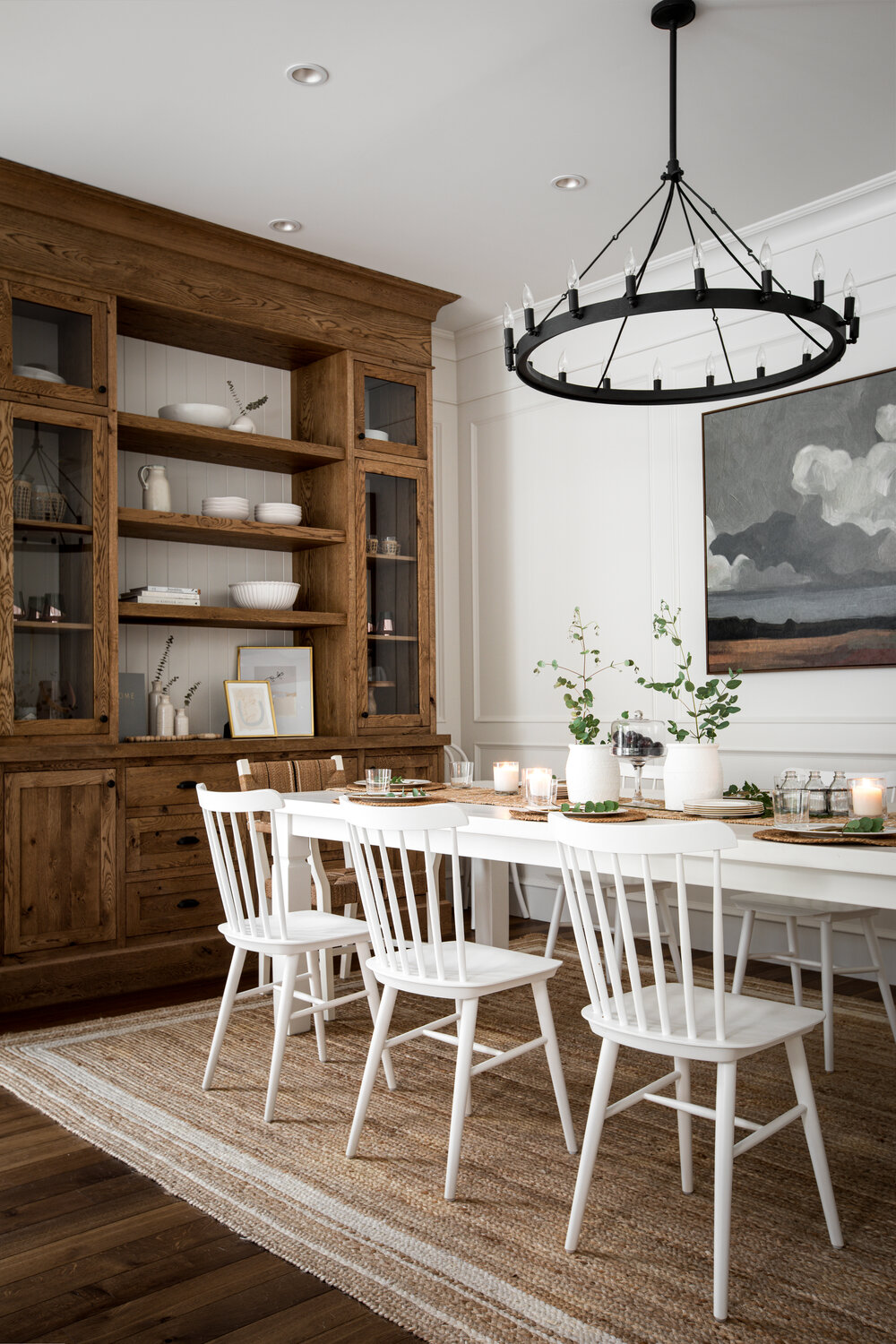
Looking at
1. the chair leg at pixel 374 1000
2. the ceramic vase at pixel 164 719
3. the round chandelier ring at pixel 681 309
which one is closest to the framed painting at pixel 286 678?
the ceramic vase at pixel 164 719

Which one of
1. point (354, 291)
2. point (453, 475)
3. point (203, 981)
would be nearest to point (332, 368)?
point (354, 291)

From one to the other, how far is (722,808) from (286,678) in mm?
2772

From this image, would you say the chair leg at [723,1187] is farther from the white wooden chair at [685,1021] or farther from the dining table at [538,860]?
the dining table at [538,860]

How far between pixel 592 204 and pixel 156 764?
2.70m

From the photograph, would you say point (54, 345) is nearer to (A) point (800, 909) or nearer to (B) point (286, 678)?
(B) point (286, 678)

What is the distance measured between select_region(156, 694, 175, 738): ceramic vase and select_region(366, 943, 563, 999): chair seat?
2223mm

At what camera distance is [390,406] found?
16.4 ft

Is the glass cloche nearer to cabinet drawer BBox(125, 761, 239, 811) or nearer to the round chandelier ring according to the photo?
the round chandelier ring

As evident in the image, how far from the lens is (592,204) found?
163 inches

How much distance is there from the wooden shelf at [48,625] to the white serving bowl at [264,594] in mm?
878

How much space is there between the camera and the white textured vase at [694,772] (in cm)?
264

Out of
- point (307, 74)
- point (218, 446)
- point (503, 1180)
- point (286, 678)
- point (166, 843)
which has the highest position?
point (307, 74)

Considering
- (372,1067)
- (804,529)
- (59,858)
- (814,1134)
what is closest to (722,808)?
(814,1134)

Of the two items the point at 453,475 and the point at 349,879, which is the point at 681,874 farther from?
the point at 453,475
